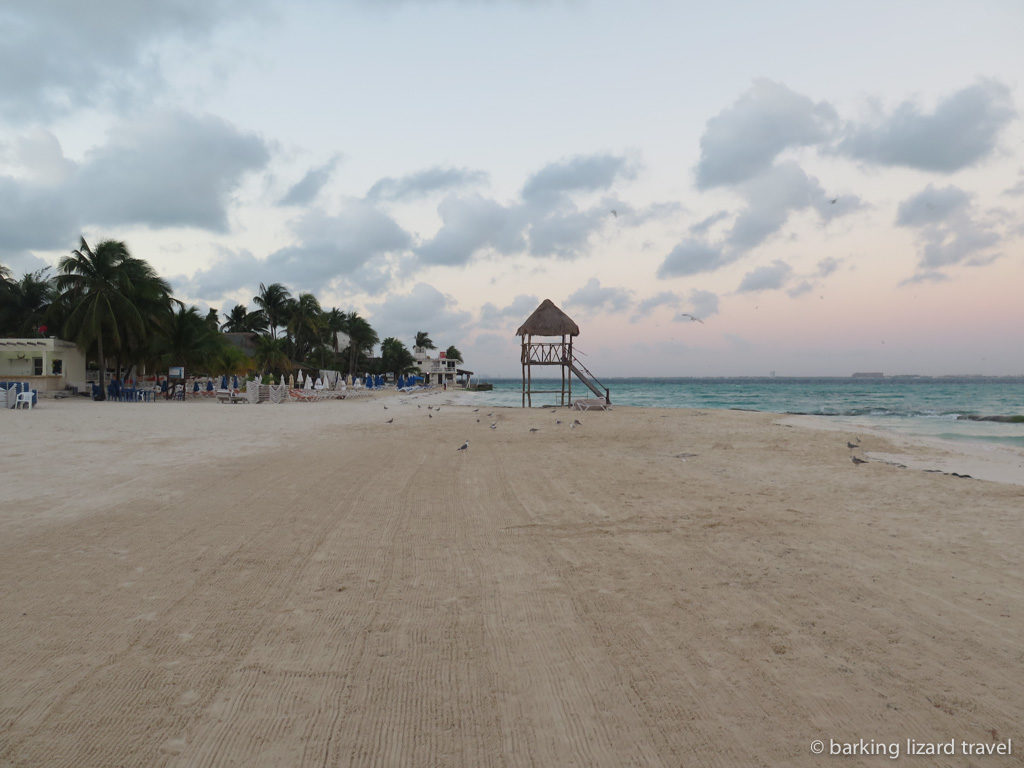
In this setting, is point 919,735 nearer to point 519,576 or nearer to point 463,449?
point 519,576

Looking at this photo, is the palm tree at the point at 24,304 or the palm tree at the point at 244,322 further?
the palm tree at the point at 244,322

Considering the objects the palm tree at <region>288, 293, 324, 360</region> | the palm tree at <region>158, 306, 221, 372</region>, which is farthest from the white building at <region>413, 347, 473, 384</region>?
the palm tree at <region>158, 306, 221, 372</region>

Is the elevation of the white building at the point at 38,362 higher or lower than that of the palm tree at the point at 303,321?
lower

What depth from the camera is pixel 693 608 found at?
3.73 metres

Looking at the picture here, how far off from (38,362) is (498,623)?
38.3 m

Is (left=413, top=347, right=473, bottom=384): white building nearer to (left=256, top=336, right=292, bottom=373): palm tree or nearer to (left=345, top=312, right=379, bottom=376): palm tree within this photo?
(left=345, top=312, right=379, bottom=376): palm tree

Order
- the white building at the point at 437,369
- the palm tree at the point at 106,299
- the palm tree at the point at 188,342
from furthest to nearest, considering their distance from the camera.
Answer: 1. the white building at the point at 437,369
2. the palm tree at the point at 188,342
3. the palm tree at the point at 106,299

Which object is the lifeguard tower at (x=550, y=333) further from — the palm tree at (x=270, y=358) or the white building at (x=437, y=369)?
the white building at (x=437, y=369)

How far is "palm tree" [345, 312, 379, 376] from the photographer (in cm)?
7244

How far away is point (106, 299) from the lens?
100.0 feet

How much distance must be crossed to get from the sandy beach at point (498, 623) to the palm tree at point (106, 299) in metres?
27.6

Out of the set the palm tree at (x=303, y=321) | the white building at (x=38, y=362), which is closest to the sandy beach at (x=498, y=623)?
the white building at (x=38, y=362)

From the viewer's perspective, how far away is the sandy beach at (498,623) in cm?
244

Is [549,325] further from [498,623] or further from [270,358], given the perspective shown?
[270,358]
